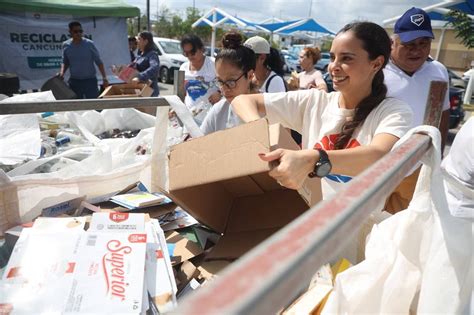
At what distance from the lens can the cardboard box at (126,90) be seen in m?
3.62

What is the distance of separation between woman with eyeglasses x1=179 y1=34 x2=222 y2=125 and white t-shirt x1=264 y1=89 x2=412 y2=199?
136 cm

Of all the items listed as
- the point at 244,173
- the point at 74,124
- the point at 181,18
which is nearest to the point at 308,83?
the point at 74,124

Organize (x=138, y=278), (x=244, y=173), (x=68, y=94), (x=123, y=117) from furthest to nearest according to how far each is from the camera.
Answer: (x=68, y=94), (x=123, y=117), (x=138, y=278), (x=244, y=173)

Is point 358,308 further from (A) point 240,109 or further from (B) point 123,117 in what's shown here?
(B) point 123,117

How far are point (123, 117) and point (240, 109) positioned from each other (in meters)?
1.80

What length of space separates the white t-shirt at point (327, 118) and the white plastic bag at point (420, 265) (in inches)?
16.4

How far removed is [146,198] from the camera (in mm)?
1704

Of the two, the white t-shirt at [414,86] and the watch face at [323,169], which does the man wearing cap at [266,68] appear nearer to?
the white t-shirt at [414,86]

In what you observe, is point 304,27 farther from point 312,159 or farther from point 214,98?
point 312,159

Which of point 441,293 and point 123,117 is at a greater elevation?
point 441,293

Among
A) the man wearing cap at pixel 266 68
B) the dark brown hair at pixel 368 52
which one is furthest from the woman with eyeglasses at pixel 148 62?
the dark brown hair at pixel 368 52

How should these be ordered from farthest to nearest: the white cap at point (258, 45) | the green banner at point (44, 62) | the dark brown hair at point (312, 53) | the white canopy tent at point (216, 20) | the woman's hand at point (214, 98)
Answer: the white canopy tent at point (216, 20) < the green banner at point (44, 62) < the dark brown hair at point (312, 53) < the woman's hand at point (214, 98) < the white cap at point (258, 45)

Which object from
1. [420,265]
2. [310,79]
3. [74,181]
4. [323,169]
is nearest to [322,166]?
[323,169]

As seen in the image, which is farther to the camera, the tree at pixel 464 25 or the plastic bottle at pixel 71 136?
the tree at pixel 464 25
